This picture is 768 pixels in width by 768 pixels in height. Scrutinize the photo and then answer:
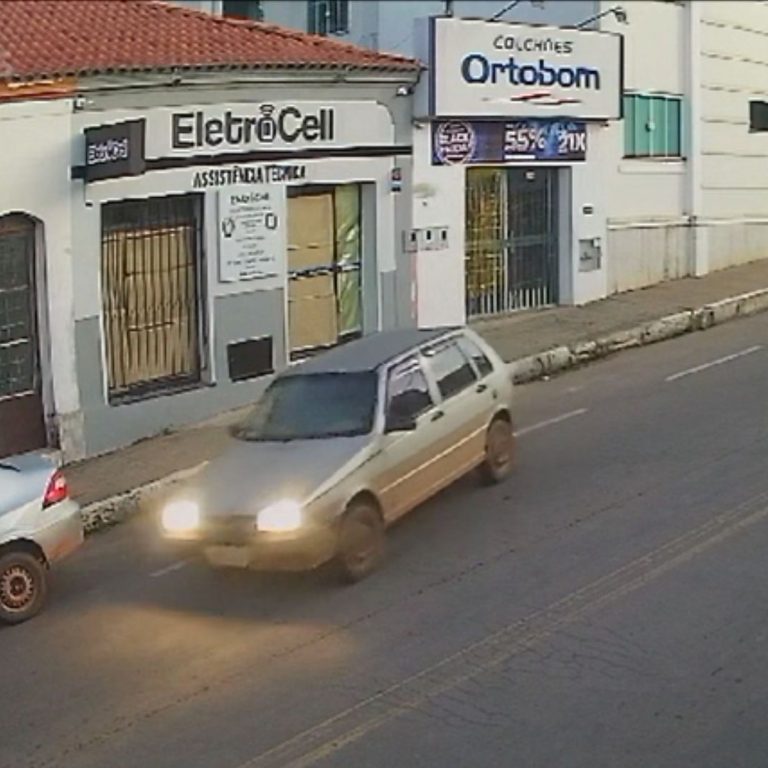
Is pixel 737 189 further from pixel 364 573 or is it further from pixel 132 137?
pixel 364 573

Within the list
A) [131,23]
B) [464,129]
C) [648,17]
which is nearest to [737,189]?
[648,17]

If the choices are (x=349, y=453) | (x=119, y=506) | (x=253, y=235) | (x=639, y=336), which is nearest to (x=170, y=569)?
(x=349, y=453)

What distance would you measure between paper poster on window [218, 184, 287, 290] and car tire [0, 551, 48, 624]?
7.31m

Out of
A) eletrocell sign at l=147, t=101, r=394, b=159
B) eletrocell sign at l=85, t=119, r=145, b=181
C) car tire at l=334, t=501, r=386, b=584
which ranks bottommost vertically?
car tire at l=334, t=501, r=386, b=584

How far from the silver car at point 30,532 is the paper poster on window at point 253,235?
6874 mm

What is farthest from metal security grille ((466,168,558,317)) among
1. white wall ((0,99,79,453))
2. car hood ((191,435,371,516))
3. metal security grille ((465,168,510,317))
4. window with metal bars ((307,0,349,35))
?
car hood ((191,435,371,516))

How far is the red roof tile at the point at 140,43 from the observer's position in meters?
16.5

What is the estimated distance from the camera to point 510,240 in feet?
79.9

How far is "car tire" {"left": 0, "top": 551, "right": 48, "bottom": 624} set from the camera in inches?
446

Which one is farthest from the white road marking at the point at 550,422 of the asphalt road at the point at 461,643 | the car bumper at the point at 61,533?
the car bumper at the point at 61,533

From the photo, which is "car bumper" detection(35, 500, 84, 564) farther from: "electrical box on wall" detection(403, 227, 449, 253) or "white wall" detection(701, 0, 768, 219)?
"white wall" detection(701, 0, 768, 219)

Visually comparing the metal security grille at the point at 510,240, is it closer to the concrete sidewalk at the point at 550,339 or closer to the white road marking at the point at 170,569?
the concrete sidewalk at the point at 550,339

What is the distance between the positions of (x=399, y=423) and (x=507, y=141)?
12.0m

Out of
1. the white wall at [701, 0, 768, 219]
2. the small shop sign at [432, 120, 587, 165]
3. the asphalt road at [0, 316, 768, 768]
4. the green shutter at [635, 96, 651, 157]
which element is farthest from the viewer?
the white wall at [701, 0, 768, 219]
